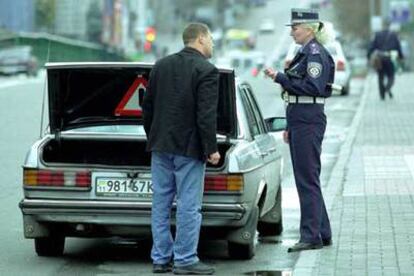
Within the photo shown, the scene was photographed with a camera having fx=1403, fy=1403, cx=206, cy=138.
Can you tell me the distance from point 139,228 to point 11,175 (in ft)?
22.6

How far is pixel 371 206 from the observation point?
1327 cm

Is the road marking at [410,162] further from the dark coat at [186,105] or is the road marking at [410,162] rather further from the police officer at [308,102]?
the dark coat at [186,105]

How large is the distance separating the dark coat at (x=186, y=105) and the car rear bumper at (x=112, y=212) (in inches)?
24.3

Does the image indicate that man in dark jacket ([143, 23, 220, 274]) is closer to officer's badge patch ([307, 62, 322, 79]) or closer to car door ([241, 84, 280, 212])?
officer's badge patch ([307, 62, 322, 79])

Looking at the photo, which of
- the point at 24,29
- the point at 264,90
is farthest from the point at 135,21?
the point at 264,90

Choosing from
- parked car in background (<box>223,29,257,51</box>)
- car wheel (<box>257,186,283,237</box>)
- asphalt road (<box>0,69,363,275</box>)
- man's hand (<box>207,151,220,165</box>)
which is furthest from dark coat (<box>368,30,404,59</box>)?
parked car in background (<box>223,29,257,51</box>)

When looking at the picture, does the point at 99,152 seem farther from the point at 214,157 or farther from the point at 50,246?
the point at 214,157

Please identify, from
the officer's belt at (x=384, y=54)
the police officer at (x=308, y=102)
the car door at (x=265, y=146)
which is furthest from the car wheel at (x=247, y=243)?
the officer's belt at (x=384, y=54)

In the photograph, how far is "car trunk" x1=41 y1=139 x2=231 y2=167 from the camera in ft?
35.2

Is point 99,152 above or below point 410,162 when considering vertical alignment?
above

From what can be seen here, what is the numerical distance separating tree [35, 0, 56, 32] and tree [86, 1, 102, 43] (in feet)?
21.8

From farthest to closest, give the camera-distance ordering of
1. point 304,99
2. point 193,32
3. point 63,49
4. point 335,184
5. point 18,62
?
1. point 18,62
2. point 63,49
3. point 335,184
4. point 304,99
5. point 193,32

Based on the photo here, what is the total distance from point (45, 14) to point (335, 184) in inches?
3821

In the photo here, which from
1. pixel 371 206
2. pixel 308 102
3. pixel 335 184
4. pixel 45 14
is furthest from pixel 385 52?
pixel 45 14
